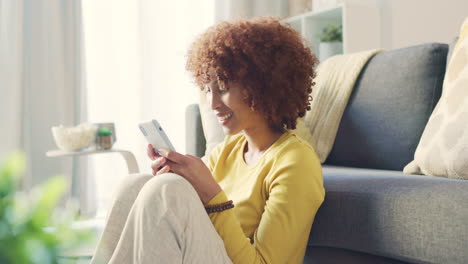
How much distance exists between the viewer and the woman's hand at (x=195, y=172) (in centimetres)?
112

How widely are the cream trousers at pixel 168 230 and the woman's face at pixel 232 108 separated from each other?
0.31 m

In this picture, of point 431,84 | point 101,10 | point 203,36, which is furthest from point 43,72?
point 431,84

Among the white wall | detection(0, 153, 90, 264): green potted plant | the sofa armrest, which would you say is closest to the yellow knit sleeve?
detection(0, 153, 90, 264): green potted plant

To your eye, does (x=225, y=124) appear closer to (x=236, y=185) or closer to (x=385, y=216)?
(x=236, y=185)

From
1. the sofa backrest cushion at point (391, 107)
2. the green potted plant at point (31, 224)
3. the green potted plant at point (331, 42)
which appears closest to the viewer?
the green potted plant at point (31, 224)

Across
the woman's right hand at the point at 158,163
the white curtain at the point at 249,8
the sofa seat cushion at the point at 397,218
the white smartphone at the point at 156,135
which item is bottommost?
the sofa seat cushion at the point at 397,218

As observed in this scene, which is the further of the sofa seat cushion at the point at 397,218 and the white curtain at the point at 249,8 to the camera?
the white curtain at the point at 249,8

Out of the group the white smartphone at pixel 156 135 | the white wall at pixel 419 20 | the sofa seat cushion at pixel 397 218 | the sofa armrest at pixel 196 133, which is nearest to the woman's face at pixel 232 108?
the white smartphone at pixel 156 135

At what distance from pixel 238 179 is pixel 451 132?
53 cm

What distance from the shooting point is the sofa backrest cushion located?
66.4 inches

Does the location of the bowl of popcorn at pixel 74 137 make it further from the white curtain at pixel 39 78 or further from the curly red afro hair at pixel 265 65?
the curly red afro hair at pixel 265 65

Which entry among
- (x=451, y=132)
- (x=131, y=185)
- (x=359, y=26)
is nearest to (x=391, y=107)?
(x=451, y=132)

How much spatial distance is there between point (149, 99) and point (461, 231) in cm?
276

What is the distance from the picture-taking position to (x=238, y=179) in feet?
4.29
